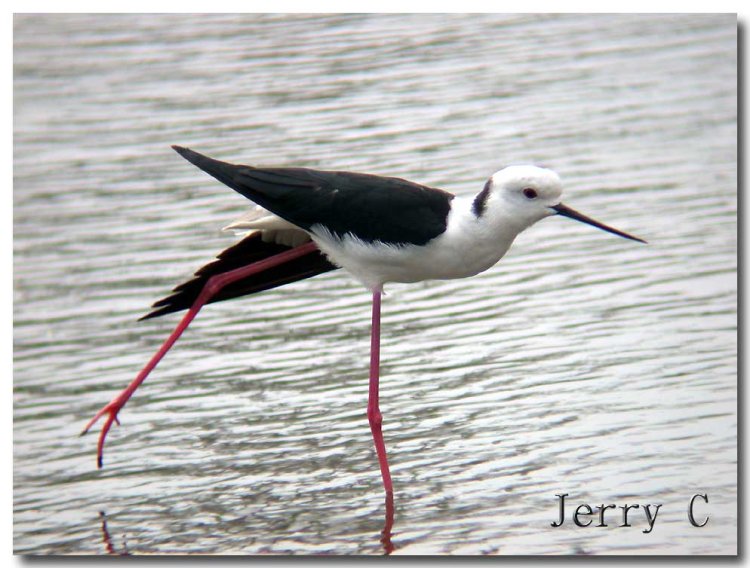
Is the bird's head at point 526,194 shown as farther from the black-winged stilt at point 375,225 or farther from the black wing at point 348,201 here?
the black wing at point 348,201

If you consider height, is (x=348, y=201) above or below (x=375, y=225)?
above

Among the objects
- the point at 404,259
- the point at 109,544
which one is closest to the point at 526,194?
the point at 404,259

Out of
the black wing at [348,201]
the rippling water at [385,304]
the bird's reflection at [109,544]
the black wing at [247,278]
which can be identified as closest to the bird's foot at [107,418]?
the rippling water at [385,304]

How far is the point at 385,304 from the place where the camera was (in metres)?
8.27

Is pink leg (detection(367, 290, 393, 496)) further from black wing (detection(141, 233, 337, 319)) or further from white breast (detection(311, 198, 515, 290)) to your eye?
black wing (detection(141, 233, 337, 319))

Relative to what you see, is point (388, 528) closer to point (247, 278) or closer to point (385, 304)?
point (247, 278)

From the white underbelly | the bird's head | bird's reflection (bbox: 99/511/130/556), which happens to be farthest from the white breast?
bird's reflection (bbox: 99/511/130/556)

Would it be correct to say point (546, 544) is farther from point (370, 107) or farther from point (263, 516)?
point (370, 107)

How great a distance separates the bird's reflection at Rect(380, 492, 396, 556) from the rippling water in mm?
24

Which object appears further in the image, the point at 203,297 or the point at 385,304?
the point at 385,304

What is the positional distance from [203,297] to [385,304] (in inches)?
76.4

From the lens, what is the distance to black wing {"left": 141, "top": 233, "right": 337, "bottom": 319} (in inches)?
254

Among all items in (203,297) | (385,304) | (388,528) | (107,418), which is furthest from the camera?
(385,304)

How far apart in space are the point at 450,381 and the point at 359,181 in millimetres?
1428
